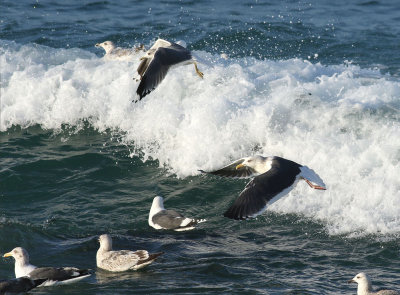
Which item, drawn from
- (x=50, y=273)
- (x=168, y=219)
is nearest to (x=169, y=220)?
(x=168, y=219)

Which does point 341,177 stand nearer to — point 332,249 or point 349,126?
point 349,126

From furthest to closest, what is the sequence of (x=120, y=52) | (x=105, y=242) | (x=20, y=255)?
(x=120, y=52), (x=105, y=242), (x=20, y=255)

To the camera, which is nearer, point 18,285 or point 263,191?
point 18,285

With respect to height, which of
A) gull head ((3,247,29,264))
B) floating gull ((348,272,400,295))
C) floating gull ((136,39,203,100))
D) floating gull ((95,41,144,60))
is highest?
floating gull ((136,39,203,100))

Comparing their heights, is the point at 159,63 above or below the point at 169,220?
above

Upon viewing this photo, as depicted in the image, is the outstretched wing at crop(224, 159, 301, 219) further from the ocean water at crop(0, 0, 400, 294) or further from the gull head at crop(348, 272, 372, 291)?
the gull head at crop(348, 272, 372, 291)

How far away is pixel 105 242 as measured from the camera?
7.85 meters

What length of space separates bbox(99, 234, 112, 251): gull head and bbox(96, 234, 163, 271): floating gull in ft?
0.05

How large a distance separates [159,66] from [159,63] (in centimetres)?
5

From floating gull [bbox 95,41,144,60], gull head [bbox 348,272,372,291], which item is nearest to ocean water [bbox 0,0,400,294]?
floating gull [bbox 95,41,144,60]

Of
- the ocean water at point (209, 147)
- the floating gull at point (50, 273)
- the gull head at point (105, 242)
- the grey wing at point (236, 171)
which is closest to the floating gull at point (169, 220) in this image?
the ocean water at point (209, 147)

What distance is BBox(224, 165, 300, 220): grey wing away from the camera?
287 inches

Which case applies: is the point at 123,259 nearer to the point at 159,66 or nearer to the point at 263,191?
the point at 263,191

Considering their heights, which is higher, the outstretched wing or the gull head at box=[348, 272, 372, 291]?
the outstretched wing
